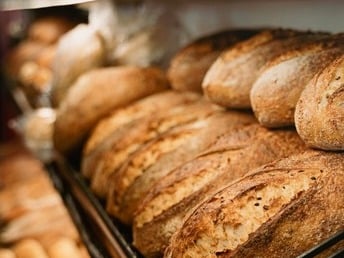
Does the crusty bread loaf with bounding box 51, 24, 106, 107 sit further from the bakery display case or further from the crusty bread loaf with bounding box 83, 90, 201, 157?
the crusty bread loaf with bounding box 83, 90, 201, 157

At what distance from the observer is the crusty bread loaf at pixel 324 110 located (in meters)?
0.91

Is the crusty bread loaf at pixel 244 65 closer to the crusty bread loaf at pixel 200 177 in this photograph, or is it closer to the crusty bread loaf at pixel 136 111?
the crusty bread loaf at pixel 200 177

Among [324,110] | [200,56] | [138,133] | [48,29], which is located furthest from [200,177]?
[48,29]

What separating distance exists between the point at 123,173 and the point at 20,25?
13.9ft

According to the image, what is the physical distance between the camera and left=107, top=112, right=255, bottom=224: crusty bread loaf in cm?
139

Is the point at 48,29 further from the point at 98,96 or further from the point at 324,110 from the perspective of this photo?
the point at 324,110

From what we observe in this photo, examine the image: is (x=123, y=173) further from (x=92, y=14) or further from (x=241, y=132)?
(x=92, y=14)

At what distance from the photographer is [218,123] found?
1.43m

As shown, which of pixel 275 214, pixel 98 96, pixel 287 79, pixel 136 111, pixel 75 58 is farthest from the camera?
pixel 75 58

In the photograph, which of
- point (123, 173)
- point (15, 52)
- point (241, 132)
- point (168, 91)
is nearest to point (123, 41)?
point (168, 91)

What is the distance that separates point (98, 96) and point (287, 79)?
1124 millimetres

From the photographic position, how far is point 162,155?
1.42 m

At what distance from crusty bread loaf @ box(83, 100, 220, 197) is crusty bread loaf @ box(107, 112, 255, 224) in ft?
0.29

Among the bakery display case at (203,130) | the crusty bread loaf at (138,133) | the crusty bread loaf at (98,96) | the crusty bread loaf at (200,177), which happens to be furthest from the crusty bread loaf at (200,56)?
the crusty bread loaf at (200,177)
